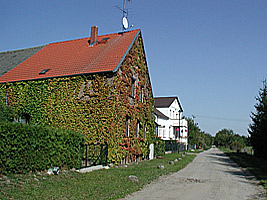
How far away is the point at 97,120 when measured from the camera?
16656 mm

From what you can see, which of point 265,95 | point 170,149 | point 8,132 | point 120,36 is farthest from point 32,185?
Result: point 170,149

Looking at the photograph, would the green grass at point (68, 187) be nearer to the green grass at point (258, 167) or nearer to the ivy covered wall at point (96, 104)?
the ivy covered wall at point (96, 104)

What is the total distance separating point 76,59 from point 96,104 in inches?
184

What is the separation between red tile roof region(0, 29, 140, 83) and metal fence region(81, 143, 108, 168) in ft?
14.6

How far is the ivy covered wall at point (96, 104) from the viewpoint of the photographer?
1662 centimetres

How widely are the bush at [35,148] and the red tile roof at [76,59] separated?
5740 millimetres

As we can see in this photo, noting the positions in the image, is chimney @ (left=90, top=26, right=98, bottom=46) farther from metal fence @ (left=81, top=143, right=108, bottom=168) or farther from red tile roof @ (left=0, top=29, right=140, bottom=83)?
metal fence @ (left=81, top=143, right=108, bottom=168)

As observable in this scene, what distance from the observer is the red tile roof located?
58.5 ft

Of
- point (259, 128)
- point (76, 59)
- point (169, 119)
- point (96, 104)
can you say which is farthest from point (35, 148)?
point (169, 119)

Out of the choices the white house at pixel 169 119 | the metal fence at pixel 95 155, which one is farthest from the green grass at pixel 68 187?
the white house at pixel 169 119

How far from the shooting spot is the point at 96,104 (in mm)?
16844

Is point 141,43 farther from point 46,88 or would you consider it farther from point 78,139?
point 78,139

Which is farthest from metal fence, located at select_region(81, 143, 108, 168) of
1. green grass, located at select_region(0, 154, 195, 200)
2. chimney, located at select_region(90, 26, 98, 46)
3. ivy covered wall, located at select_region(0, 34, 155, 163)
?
chimney, located at select_region(90, 26, 98, 46)

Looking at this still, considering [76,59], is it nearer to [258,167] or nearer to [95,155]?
[95,155]
